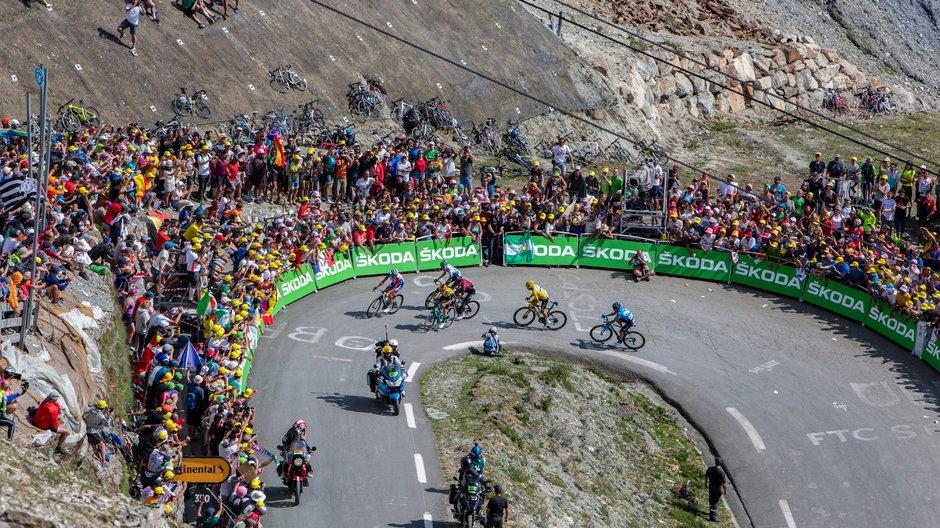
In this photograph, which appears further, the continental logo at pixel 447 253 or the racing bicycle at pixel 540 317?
the continental logo at pixel 447 253

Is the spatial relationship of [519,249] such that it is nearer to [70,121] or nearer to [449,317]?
[449,317]

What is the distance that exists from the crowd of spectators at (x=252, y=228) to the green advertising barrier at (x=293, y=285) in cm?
36

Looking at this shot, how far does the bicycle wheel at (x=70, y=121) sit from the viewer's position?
119ft

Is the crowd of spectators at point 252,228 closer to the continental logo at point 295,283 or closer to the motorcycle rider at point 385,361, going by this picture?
the continental logo at point 295,283

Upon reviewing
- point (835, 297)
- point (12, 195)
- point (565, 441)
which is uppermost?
point (12, 195)

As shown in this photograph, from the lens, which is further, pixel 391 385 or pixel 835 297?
pixel 835 297

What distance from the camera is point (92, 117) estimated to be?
37344 mm

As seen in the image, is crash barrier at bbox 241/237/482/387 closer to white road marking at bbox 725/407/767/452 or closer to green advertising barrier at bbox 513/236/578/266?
green advertising barrier at bbox 513/236/578/266

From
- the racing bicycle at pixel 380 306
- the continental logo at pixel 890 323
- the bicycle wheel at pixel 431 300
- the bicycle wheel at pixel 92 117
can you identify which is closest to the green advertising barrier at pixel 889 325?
the continental logo at pixel 890 323

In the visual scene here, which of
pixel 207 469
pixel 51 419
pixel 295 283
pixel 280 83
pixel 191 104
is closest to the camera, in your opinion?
pixel 51 419

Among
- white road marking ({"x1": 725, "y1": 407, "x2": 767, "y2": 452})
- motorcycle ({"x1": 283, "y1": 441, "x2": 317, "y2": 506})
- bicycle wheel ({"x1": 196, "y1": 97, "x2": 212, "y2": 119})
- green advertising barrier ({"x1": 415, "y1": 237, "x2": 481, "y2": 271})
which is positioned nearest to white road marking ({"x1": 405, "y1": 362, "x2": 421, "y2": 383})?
motorcycle ({"x1": 283, "y1": 441, "x2": 317, "y2": 506})

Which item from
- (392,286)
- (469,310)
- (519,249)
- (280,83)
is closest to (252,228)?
(392,286)

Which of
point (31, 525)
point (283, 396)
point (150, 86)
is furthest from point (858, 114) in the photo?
point (31, 525)

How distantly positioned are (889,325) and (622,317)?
8.04 meters
